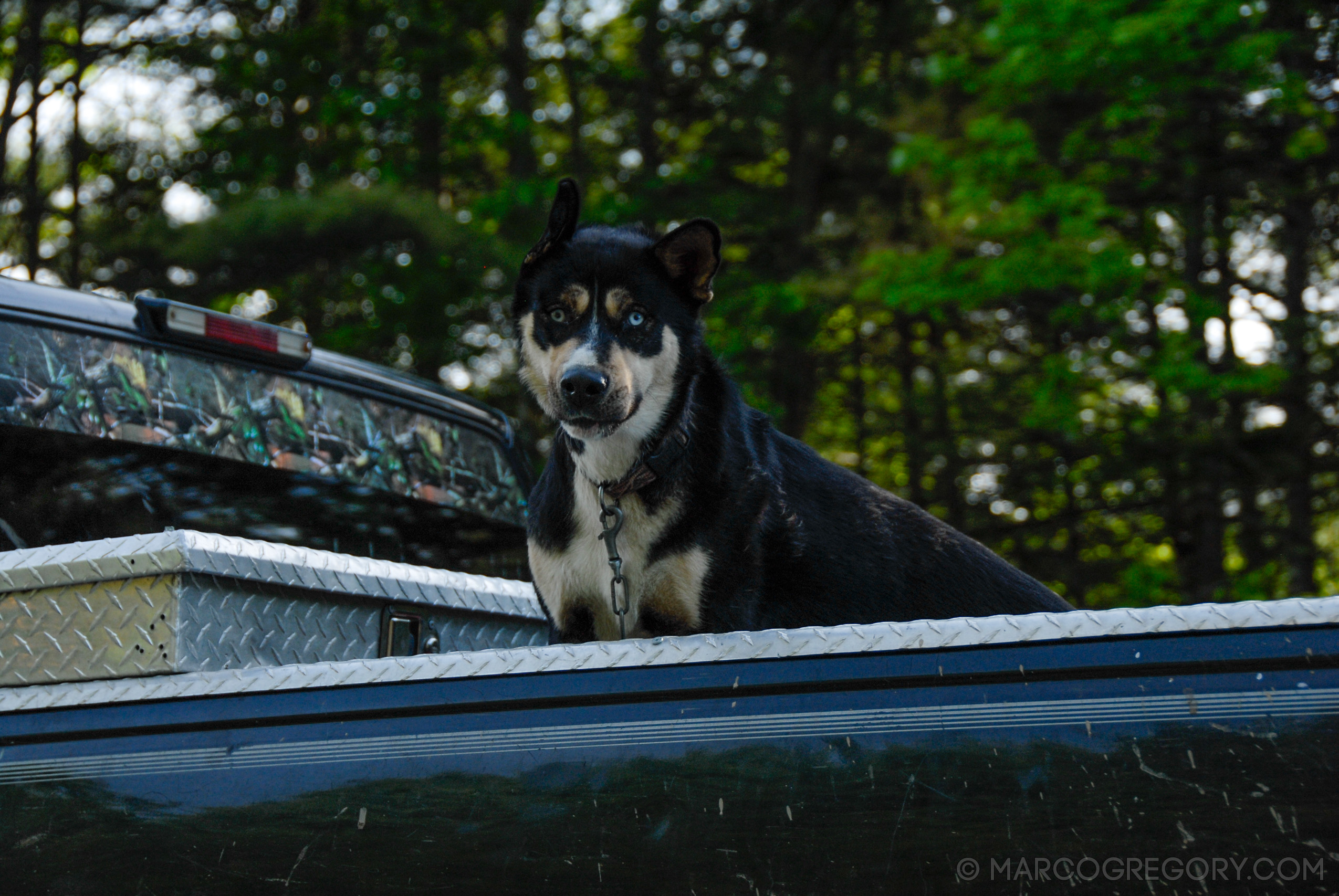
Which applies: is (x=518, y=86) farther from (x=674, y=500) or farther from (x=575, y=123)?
(x=674, y=500)

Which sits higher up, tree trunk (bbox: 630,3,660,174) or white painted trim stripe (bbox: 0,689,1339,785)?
white painted trim stripe (bbox: 0,689,1339,785)

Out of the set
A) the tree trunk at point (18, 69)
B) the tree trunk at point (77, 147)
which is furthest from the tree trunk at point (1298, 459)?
the tree trunk at point (18, 69)

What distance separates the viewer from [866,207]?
1516 cm

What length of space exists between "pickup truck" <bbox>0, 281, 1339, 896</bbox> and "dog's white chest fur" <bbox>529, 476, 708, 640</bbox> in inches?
17.7

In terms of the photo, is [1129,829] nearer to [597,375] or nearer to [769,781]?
[769,781]

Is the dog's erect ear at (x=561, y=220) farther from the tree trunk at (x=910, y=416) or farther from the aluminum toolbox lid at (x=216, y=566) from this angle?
the tree trunk at (x=910, y=416)

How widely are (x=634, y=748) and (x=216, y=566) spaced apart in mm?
1015

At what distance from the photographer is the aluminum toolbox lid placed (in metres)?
2.31

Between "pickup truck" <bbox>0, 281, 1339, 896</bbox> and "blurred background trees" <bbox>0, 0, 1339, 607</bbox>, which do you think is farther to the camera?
"blurred background trees" <bbox>0, 0, 1339, 607</bbox>

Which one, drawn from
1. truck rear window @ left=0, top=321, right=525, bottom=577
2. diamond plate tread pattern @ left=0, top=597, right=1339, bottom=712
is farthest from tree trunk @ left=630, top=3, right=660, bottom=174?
diamond plate tread pattern @ left=0, top=597, right=1339, bottom=712

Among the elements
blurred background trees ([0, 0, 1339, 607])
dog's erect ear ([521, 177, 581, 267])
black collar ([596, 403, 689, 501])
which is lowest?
blurred background trees ([0, 0, 1339, 607])

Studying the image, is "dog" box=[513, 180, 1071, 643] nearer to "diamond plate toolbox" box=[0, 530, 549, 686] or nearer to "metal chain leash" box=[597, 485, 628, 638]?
"metal chain leash" box=[597, 485, 628, 638]

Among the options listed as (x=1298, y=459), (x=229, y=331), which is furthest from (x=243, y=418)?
(x=1298, y=459)

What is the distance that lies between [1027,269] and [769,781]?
32.2 ft
